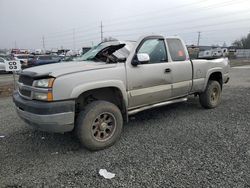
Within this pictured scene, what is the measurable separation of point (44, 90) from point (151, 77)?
1996mm

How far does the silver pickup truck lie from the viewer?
321 centimetres

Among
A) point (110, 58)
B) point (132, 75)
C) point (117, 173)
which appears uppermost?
point (110, 58)

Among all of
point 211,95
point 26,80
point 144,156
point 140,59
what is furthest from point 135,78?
point 211,95

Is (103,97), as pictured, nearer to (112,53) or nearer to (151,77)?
(112,53)

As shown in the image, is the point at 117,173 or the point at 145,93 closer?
the point at 117,173

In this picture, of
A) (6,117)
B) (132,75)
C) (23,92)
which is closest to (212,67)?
(132,75)

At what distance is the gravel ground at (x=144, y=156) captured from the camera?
2.80m

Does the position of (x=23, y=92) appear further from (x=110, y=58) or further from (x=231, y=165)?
(x=231, y=165)

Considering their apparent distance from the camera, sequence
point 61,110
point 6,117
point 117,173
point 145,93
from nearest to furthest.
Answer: point 117,173
point 61,110
point 145,93
point 6,117

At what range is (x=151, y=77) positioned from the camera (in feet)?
13.9

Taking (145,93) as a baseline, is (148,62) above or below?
above

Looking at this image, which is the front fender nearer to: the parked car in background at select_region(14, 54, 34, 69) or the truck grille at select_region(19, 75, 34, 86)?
the truck grille at select_region(19, 75, 34, 86)

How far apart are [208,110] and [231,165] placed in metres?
2.89

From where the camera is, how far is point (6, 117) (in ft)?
18.2
